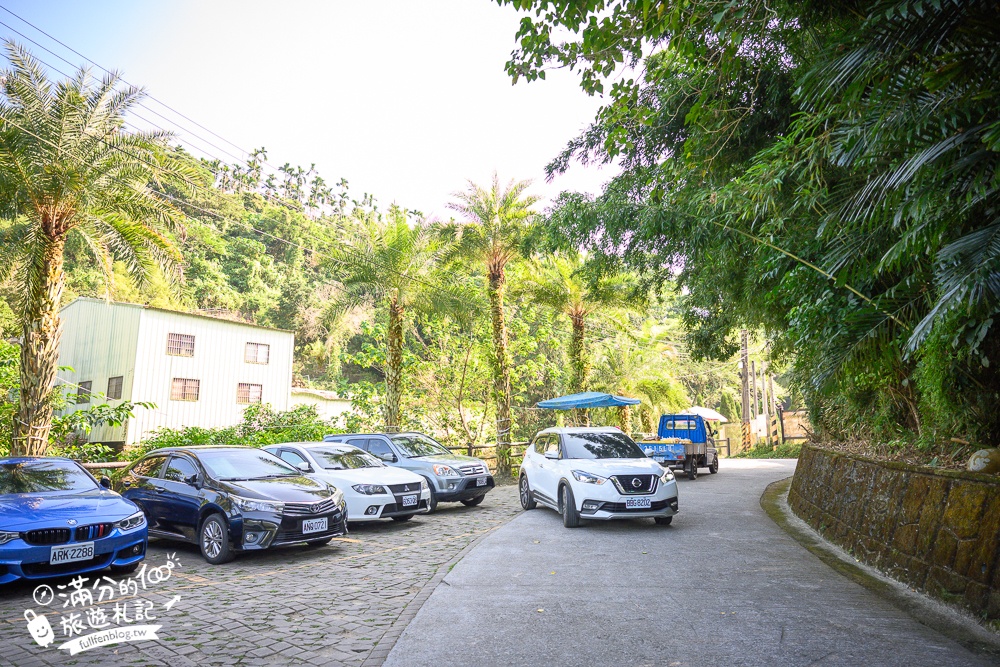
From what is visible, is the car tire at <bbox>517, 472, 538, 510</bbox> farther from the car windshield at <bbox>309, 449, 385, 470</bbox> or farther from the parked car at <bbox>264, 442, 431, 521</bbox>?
the car windshield at <bbox>309, 449, 385, 470</bbox>

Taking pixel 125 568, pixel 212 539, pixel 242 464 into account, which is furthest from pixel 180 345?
pixel 125 568

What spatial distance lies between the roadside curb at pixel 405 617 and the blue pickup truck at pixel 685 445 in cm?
1208

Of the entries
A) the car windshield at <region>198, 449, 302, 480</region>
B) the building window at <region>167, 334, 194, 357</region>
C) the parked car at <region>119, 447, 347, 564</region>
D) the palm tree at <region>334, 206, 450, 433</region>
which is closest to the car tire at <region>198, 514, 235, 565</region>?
the parked car at <region>119, 447, 347, 564</region>

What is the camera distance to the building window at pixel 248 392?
2869 cm

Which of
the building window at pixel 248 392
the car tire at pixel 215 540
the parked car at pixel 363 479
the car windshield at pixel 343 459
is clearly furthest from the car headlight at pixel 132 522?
the building window at pixel 248 392

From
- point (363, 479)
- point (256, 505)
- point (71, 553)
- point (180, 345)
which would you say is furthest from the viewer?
point (180, 345)

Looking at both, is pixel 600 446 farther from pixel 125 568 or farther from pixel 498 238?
pixel 498 238

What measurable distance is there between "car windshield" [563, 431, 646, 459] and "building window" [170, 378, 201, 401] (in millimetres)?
20526

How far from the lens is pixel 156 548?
31.0 feet

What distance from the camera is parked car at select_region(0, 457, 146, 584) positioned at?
639 cm

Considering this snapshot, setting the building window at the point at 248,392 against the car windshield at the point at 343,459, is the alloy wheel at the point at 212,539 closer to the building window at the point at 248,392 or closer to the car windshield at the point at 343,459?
the car windshield at the point at 343,459

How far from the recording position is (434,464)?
13.2 m

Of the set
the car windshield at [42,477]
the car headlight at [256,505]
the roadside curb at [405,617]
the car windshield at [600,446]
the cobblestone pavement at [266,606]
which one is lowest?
the cobblestone pavement at [266,606]

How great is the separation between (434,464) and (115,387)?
63.7 feet
